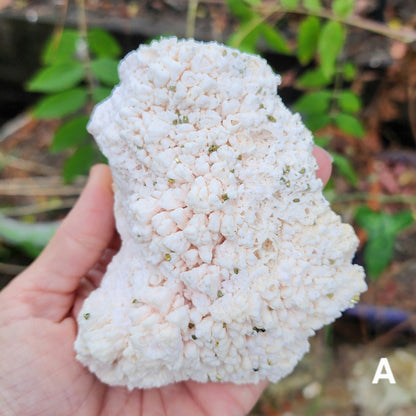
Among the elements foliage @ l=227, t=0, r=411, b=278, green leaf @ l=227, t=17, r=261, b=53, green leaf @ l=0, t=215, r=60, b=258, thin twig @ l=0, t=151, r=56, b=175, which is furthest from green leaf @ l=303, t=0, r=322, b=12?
thin twig @ l=0, t=151, r=56, b=175

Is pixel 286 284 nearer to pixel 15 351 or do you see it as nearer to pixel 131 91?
pixel 131 91

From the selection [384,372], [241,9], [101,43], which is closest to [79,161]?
[101,43]

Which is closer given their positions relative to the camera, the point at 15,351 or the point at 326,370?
the point at 15,351

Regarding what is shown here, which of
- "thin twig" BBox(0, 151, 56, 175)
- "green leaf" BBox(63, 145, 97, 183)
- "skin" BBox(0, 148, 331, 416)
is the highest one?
"green leaf" BBox(63, 145, 97, 183)

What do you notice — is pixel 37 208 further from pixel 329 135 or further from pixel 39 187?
pixel 329 135

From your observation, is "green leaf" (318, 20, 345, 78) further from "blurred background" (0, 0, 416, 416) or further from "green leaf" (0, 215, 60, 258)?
"green leaf" (0, 215, 60, 258)

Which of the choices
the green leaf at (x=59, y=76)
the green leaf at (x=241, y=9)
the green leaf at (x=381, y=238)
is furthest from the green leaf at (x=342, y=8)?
the green leaf at (x=59, y=76)

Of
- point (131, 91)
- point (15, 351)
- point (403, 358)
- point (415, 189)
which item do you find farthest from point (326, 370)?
point (131, 91)
